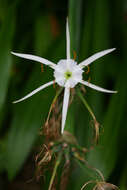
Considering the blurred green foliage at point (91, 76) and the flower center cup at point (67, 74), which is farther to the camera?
the blurred green foliage at point (91, 76)

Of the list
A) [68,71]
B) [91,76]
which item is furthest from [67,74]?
[91,76]

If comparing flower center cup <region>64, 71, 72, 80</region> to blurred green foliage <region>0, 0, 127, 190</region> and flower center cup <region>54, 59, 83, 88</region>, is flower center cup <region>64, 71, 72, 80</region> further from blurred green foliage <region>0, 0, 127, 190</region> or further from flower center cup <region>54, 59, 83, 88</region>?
blurred green foliage <region>0, 0, 127, 190</region>

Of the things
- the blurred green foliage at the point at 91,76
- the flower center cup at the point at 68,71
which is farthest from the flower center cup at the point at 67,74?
the blurred green foliage at the point at 91,76

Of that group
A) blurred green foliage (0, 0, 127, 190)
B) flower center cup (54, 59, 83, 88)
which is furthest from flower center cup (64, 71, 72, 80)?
blurred green foliage (0, 0, 127, 190)

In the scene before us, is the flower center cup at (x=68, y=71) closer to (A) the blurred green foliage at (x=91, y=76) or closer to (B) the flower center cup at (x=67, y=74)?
(B) the flower center cup at (x=67, y=74)

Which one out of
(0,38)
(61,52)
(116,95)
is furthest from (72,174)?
(0,38)

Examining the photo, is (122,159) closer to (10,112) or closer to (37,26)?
(10,112)
